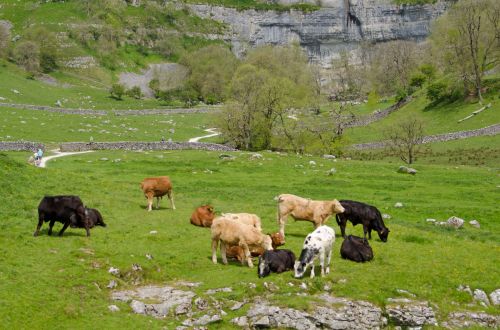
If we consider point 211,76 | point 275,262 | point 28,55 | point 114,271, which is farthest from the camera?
point 211,76

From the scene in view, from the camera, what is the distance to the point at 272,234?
21969 millimetres

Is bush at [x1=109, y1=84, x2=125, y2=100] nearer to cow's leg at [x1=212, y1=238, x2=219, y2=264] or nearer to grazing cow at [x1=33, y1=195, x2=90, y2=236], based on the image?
grazing cow at [x1=33, y1=195, x2=90, y2=236]

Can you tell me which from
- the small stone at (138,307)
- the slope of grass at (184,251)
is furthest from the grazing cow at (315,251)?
the small stone at (138,307)

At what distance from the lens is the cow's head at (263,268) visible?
18445 millimetres

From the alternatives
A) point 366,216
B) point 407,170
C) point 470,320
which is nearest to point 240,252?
point 366,216

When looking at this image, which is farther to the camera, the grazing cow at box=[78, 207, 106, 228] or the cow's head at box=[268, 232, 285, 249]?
the grazing cow at box=[78, 207, 106, 228]

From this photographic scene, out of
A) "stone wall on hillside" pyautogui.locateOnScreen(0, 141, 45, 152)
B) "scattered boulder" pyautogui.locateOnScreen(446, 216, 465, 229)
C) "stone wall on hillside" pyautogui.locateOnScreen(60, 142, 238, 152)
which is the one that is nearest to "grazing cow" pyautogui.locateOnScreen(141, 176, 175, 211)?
"scattered boulder" pyautogui.locateOnScreen(446, 216, 465, 229)

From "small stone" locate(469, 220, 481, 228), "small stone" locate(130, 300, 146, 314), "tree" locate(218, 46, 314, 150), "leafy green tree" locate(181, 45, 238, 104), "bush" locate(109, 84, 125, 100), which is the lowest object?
"small stone" locate(469, 220, 481, 228)

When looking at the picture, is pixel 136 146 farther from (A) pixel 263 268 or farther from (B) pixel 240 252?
(A) pixel 263 268

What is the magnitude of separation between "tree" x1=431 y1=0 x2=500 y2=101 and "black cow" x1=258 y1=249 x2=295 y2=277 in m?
77.9

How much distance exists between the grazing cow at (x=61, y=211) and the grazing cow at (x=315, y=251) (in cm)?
894

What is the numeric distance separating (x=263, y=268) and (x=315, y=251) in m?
1.84

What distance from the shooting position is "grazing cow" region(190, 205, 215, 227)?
25516mm

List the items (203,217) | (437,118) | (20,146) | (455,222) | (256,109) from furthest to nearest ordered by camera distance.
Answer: (437,118)
(256,109)
(20,146)
(455,222)
(203,217)
